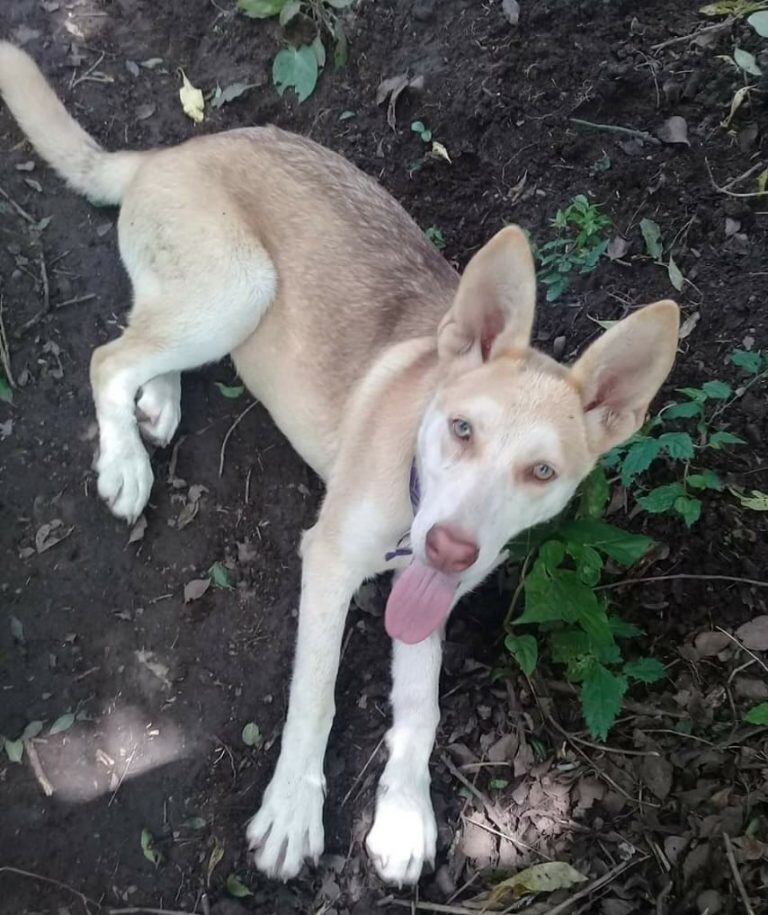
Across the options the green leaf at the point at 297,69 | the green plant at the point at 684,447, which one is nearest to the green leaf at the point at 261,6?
the green leaf at the point at 297,69

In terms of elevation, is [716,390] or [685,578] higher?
[716,390]

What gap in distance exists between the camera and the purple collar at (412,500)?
2830mm

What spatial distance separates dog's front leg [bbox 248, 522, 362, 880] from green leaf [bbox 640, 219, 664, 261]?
2.03 m

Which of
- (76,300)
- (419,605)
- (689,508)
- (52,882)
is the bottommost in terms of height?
(52,882)

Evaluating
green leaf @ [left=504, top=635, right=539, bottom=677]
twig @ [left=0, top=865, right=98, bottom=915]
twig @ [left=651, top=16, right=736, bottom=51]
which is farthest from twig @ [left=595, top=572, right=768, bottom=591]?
twig @ [left=651, top=16, right=736, bottom=51]

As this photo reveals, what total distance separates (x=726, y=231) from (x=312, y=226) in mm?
1907

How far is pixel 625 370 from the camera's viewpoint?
8.66 ft

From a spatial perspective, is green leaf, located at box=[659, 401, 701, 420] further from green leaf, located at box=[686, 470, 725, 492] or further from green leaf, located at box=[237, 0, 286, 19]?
green leaf, located at box=[237, 0, 286, 19]

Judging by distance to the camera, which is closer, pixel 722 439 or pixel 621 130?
pixel 722 439

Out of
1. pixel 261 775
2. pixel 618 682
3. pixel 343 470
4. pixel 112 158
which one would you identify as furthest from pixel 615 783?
pixel 112 158

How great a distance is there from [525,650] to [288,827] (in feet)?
3.36

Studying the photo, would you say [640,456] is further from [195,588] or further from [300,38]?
[300,38]

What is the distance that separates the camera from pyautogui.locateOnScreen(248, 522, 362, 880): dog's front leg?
299 centimetres

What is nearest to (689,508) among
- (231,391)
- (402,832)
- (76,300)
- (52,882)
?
(402,832)
